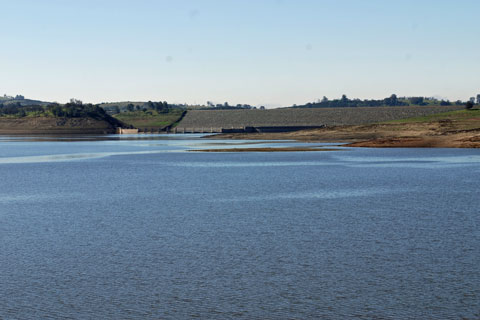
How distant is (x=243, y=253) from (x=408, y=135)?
4945 inches

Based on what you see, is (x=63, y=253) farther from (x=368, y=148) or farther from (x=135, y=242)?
(x=368, y=148)

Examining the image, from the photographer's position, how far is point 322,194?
42.8 meters

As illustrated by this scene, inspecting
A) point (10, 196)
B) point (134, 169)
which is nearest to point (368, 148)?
point (134, 169)

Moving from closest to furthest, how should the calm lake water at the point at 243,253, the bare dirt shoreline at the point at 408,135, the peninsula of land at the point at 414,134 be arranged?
the calm lake water at the point at 243,253 < the bare dirt shoreline at the point at 408,135 < the peninsula of land at the point at 414,134

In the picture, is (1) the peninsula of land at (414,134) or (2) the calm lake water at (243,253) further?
(1) the peninsula of land at (414,134)

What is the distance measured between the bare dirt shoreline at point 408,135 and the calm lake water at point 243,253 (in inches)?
3064

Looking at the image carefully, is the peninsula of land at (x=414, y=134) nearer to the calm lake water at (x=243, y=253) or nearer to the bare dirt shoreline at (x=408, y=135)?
the bare dirt shoreline at (x=408, y=135)

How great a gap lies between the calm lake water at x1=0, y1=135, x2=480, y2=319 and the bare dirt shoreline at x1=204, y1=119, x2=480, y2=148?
255 ft

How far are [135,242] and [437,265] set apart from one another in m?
12.1

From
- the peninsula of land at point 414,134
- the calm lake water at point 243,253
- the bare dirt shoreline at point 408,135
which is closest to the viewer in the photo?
the calm lake water at point 243,253

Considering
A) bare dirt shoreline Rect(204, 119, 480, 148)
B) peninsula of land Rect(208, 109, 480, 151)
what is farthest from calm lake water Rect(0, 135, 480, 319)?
peninsula of land Rect(208, 109, 480, 151)

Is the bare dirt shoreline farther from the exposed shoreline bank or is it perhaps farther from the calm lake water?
the calm lake water

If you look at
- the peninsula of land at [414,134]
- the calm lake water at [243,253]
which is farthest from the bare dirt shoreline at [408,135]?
the calm lake water at [243,253]

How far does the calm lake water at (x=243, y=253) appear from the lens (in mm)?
16625
